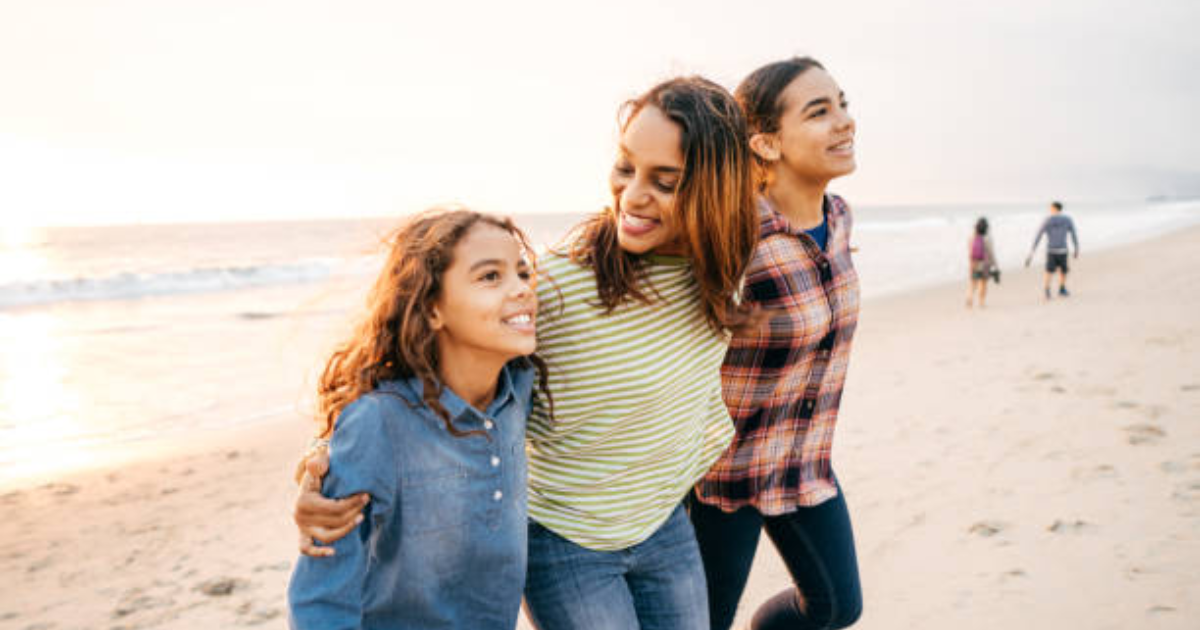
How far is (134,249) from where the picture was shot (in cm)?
4231

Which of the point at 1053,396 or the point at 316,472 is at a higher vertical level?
the point at 316,472

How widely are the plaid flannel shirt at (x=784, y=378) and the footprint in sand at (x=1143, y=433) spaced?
387cm

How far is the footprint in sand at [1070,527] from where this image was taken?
3853 mm

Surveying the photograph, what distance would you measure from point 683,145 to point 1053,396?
5885 mm

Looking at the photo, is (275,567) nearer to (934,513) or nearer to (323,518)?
(323,518)

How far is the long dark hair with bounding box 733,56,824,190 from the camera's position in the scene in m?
2.54

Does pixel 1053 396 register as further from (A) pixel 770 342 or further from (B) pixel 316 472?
(B) pixel 316 472

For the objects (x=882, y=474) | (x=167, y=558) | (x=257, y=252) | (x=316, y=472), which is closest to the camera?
(x=316, y=472)

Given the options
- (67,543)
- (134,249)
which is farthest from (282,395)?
(134,249)

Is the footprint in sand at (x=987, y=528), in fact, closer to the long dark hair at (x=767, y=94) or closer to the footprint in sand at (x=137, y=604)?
the long dark hair at (x=767, y=94)

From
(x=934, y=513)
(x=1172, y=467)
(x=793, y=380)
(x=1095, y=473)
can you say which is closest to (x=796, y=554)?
(x=793, y=380)

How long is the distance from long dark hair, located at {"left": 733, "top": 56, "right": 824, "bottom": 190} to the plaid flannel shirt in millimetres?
290

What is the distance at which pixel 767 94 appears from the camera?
2.57 metres

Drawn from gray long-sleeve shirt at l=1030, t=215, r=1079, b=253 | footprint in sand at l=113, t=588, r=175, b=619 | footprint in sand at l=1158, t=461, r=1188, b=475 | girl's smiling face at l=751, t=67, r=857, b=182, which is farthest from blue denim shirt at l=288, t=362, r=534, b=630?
gray long-sleeve shirt at l=1030, t=215, r=1079, b=253
